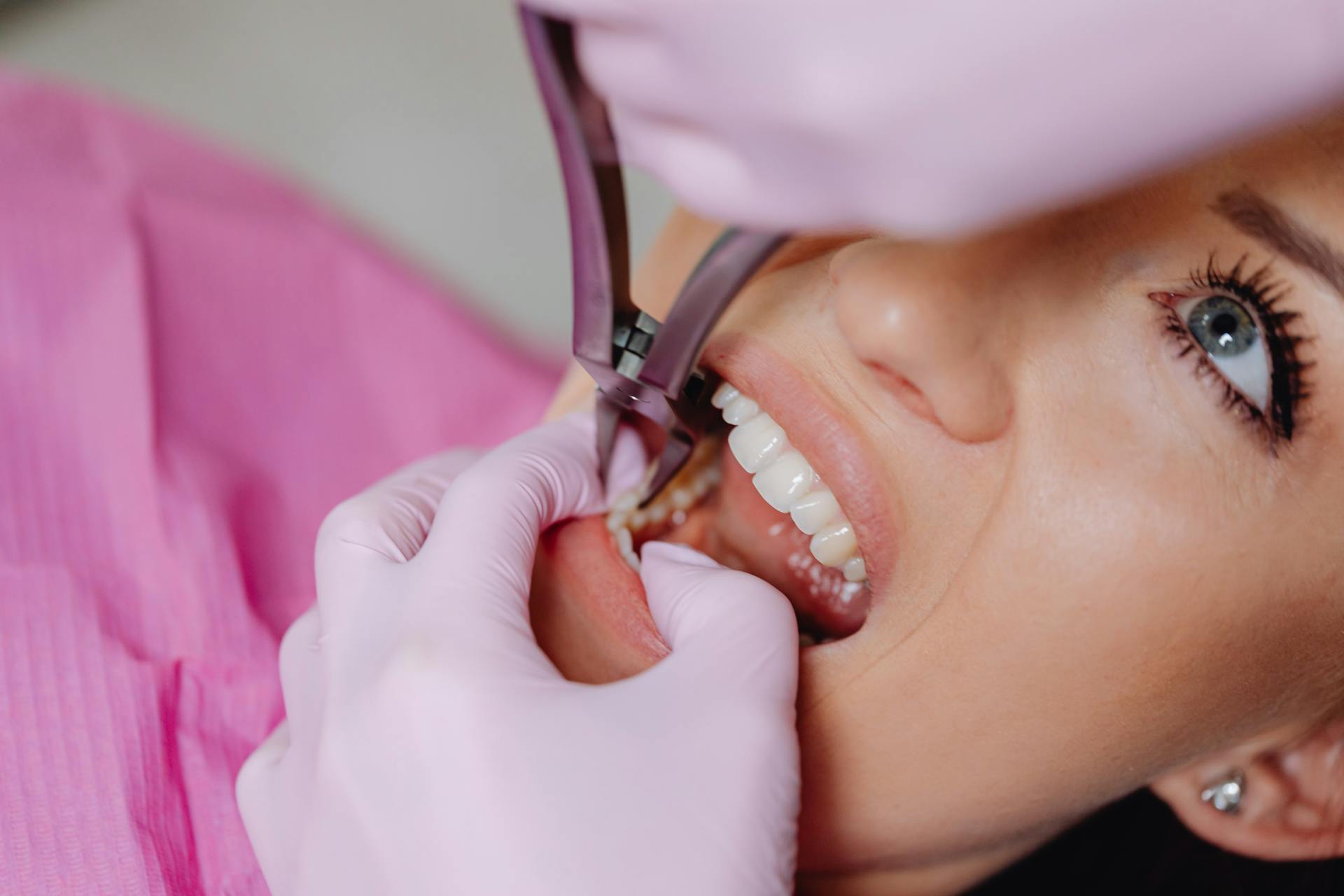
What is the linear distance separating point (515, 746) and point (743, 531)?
1.53 feet

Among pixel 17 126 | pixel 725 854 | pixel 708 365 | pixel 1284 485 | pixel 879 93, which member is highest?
pixel 879 93

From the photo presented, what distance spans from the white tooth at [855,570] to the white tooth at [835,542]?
23 millimetres

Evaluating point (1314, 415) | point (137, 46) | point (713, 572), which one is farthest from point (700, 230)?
point (137, 46)

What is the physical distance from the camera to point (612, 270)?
77cm

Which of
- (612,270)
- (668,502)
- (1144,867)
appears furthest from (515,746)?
(1144,867)

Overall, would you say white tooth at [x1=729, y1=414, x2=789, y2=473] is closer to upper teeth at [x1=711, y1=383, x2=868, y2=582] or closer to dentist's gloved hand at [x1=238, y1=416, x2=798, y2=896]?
upper teeth at [x1=711, y1=383, x2=868, y2=582]

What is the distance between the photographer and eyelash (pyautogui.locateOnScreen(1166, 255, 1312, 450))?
2.62 feet

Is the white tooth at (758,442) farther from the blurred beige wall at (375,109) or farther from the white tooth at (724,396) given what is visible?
the blurred beige wall at (375,109)

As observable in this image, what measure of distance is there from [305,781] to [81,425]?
55 cm

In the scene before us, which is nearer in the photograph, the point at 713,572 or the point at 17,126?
the point at 713,572

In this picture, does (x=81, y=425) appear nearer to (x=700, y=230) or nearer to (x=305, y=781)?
(x=305, y=781)

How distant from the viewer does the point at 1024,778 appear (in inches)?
36.2

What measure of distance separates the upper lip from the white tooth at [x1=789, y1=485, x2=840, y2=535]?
0.17 feet

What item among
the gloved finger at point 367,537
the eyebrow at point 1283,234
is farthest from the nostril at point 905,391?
the gloved finger at point 367,537
